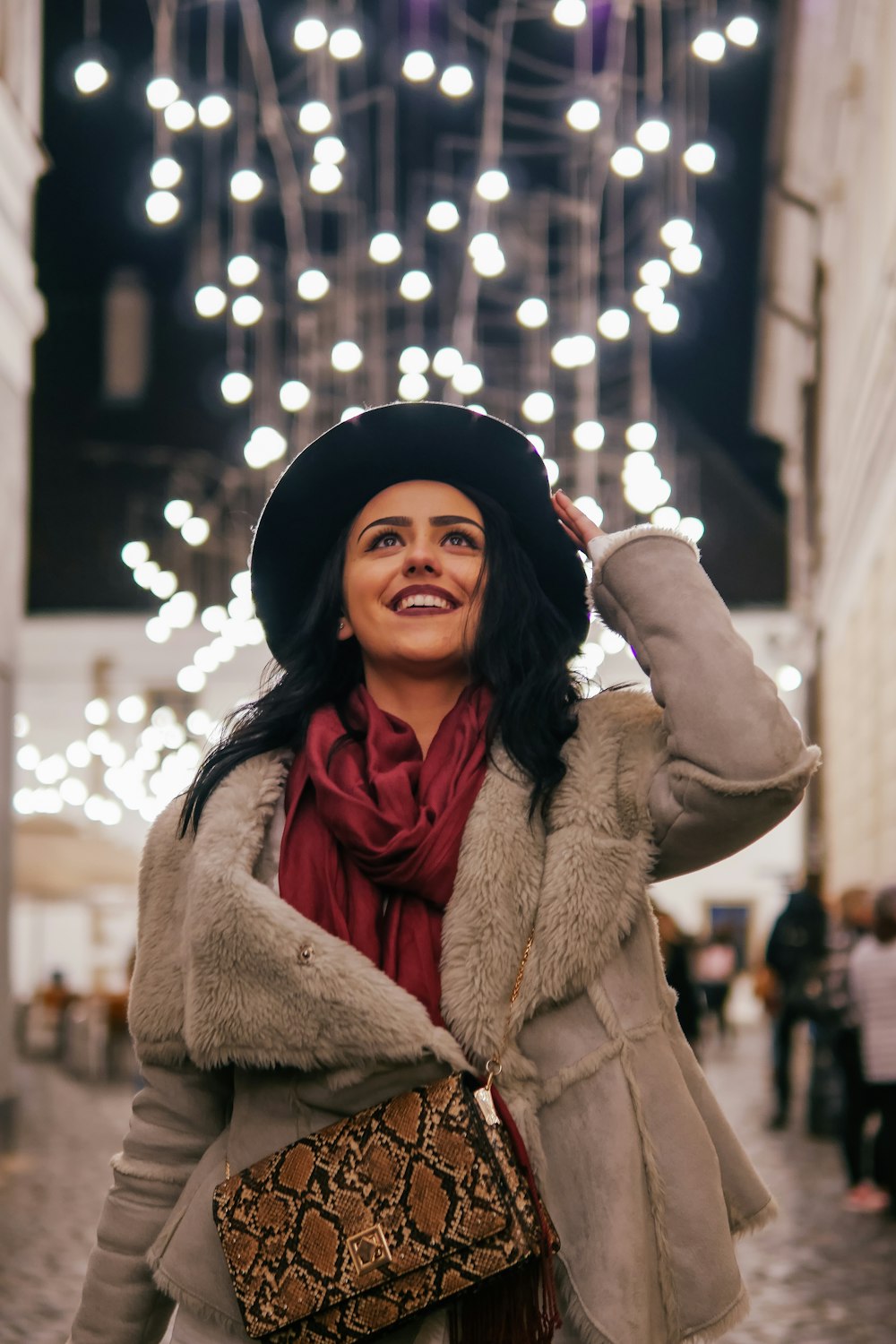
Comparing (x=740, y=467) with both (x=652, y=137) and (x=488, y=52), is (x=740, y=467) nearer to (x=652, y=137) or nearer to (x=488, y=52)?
(x=488, y=52)

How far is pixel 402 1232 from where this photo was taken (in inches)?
82.7

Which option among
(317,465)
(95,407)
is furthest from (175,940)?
(95,407)

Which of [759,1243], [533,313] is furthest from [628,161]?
[759,1243]

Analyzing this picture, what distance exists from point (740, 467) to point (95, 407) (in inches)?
506

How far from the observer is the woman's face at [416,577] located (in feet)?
8.38

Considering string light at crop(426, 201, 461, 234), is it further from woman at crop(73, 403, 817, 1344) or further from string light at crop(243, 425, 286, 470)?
woman at crop(73, 403, 817, 1344)

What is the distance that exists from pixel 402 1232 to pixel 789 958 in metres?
10.4

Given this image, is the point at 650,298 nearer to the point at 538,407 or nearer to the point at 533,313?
the point at 533,313

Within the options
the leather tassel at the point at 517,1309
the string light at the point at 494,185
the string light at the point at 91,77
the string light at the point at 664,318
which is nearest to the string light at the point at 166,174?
the string light at the point at 91,77

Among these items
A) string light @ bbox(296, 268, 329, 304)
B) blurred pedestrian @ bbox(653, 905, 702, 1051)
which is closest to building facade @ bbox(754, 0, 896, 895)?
blurred pedestrian @ bbox(653, 905, 702, 1051)

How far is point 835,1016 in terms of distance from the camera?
9.40 meters

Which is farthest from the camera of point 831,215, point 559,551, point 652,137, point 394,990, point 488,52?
point 831,215

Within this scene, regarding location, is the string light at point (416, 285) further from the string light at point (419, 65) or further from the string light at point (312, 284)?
the string light at point (419, 65)

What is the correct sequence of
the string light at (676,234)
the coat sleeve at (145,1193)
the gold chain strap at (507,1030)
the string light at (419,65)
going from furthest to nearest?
the string light at (676,234)
the string light at (419,65)
the coat sleeve at (145,1193)
the gold chain strap at (507,1030)
